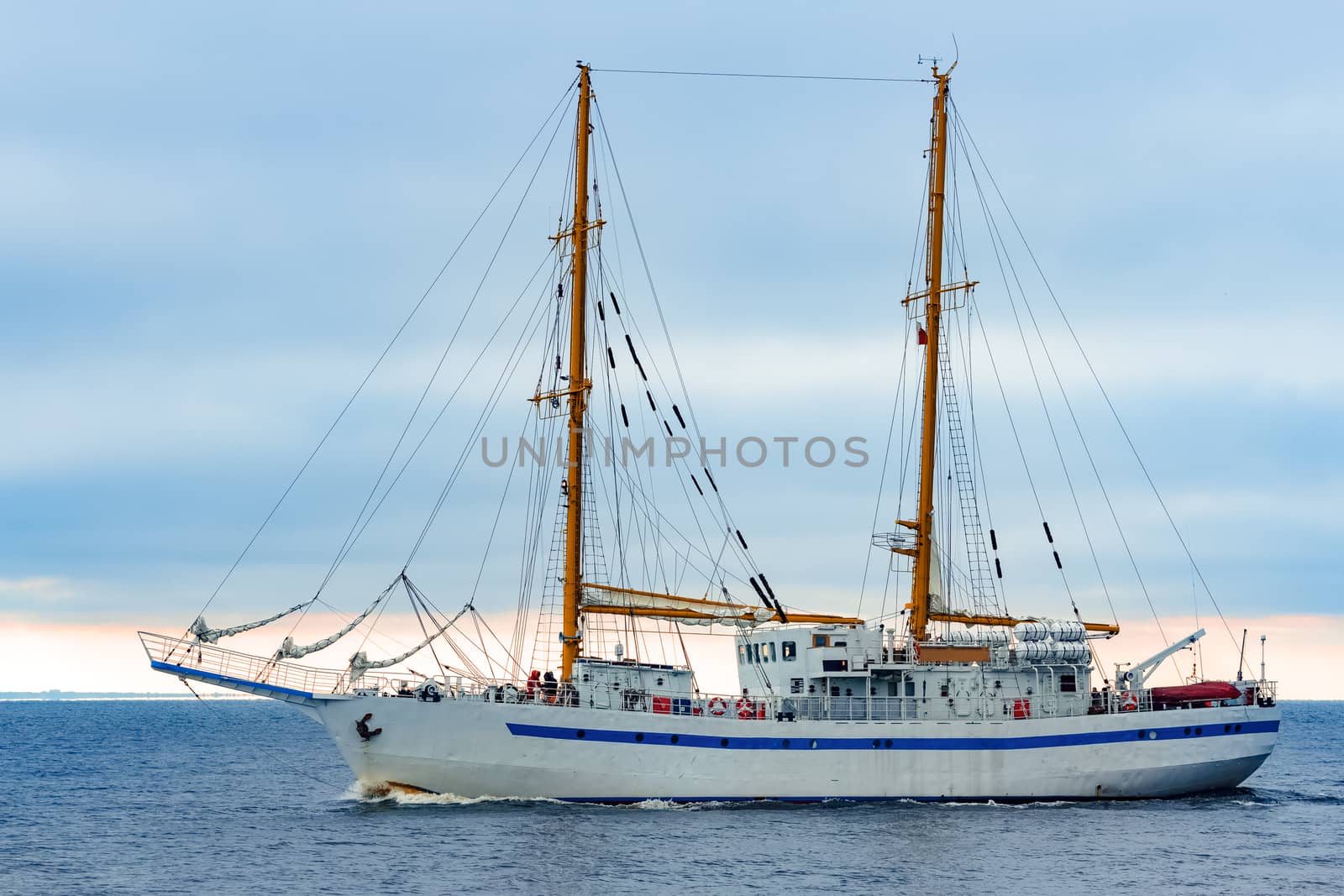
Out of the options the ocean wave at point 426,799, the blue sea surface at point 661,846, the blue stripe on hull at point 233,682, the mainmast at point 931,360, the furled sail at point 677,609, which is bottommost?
the blue sea surface at point 661,846

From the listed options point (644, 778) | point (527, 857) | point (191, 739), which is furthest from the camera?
point (191, 739)

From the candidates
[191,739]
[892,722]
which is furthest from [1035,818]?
[191,739]

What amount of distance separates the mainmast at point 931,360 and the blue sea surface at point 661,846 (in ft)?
32.2

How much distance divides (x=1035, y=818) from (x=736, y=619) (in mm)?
13676

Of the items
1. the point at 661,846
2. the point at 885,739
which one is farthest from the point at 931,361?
the point at 661,846

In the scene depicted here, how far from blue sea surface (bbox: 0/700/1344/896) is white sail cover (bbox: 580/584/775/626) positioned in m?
7.66

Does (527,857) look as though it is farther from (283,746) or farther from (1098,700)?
(283,746)

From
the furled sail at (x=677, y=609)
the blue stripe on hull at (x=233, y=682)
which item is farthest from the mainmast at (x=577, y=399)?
the blue stripe on hull at (x=233, y=682)

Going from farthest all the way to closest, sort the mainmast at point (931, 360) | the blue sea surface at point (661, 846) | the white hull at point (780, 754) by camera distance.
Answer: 1. the mainmast at point (931, 360)
2. the white hull at point (780, 754)
3. the blue sea surface at point (661, 846)

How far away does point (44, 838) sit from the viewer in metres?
48.3

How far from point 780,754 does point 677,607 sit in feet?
24.1

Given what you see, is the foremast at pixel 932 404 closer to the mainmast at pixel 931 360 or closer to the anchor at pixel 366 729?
the mainmast at pixel 931 360

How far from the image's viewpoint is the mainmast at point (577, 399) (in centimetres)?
5009

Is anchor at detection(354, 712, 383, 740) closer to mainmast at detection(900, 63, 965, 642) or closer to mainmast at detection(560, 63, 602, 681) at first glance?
mainmast at detection(560, 63, 602, 681)
